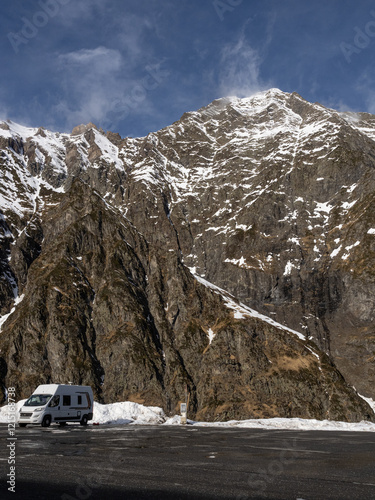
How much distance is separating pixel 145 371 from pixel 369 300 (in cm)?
7582

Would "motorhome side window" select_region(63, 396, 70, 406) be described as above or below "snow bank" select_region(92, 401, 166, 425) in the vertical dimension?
above

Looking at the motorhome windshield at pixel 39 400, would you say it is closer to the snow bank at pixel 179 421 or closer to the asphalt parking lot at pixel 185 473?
the snow bank at pixel 179 421

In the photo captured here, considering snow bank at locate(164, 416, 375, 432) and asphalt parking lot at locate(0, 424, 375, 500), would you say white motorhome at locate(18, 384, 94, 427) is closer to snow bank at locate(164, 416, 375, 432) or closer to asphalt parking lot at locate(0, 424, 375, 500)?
snow bank at locate(164, 416, 375, 432)

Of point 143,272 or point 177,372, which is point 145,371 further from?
point 143,272

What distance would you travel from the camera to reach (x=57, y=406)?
32125mm

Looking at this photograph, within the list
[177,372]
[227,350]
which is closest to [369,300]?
[227,350]

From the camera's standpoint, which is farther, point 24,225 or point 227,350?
point 24,225

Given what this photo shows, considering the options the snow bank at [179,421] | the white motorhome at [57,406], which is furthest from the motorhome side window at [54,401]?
the snow bank at [179,421]

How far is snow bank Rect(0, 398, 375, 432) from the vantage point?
109 ft

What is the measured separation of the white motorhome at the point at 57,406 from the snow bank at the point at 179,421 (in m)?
2.99

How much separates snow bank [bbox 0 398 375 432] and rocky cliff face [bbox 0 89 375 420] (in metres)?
68.3

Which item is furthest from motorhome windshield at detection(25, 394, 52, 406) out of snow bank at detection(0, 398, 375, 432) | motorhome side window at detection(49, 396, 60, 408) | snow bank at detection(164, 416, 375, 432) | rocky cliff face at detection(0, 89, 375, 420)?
rocky cliff face at detection(0, 89, 375, 420)

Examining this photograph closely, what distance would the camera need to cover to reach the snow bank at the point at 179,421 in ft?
109

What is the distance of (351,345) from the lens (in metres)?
130
